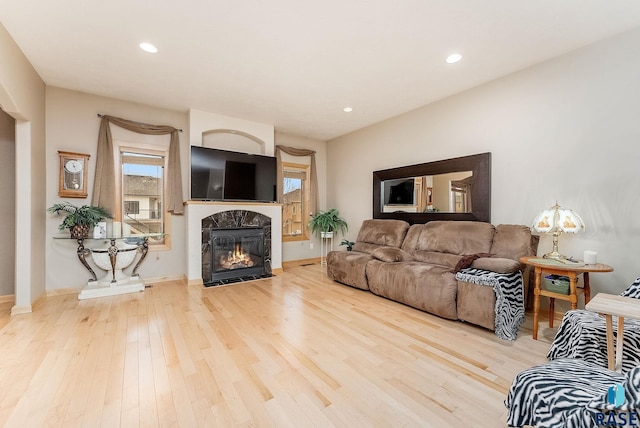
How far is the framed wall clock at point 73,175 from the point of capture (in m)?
3.57

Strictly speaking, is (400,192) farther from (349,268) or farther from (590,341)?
(590,341)

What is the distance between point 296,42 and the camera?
2.58 meters

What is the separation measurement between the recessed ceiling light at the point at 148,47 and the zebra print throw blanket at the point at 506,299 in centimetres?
398

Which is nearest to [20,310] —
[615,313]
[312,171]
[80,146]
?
[80,146]

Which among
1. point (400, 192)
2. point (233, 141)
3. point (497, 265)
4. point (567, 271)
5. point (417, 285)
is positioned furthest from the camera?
point (233, 141)

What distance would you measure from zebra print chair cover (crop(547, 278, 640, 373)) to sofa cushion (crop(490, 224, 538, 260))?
3.50 feet

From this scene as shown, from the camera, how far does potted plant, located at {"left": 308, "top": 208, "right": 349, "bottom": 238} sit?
5551 millimetres

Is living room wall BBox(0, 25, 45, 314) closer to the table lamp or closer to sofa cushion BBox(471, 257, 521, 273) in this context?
sofa cushion BBox(471, 257, 521, 273)

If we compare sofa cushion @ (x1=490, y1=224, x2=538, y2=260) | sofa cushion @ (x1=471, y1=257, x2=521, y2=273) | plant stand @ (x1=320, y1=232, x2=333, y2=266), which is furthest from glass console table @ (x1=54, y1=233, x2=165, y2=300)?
sofa cushion @ (x1=490, y1=224, x2=538, y2=260)

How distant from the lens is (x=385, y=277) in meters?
3.43

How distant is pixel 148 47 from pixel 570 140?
4.43m

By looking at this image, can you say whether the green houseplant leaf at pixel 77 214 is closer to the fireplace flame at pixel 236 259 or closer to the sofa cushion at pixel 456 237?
the fireplace flame at pixel 236 259

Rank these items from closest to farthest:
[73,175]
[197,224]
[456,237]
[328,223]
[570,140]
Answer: [570,140]
[456,237]
[73,175]
[197,224]
[328,223]

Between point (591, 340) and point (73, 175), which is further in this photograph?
point (73, 175)
